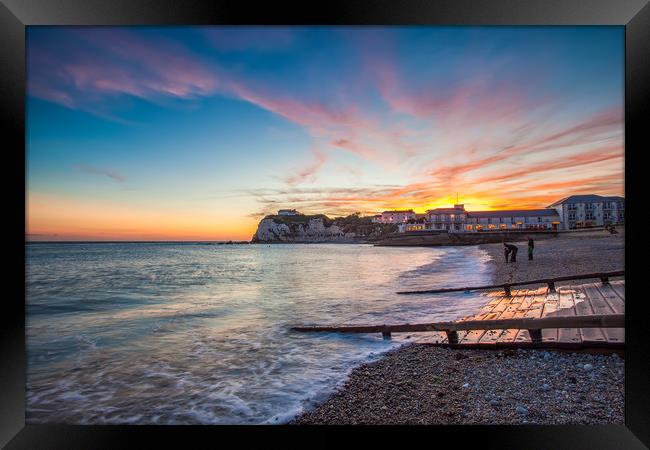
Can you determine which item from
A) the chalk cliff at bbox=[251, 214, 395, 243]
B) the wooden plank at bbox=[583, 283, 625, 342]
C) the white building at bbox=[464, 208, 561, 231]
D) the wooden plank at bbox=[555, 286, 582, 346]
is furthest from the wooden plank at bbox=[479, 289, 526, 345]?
the chalk cliff at bbox=[251, 214, 395, 243]

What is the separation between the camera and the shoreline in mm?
2148

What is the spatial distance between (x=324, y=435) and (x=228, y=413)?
0.98m

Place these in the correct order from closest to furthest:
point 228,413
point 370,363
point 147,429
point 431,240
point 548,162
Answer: point 147,429, point 228,413, point 370,363, point 548,162, point 431,240

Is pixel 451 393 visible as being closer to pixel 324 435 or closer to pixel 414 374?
pixel 414 374

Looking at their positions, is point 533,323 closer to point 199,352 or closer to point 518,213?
point 199,352

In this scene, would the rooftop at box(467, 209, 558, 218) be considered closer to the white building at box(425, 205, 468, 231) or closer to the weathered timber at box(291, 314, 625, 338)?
the white building at box(425, 205, 468, 231)

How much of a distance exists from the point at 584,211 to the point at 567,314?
4.87 m

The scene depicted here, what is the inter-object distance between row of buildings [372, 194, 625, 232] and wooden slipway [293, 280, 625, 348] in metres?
2.81

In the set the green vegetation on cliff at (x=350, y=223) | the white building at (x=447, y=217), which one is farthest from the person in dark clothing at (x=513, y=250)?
the green vegetation on cliff at (x=350, y=223)

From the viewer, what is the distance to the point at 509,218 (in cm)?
983

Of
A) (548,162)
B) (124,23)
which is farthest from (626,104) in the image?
(124,23)

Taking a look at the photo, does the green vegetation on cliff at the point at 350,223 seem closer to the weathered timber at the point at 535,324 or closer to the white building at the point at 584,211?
the white building at the point at 584,211

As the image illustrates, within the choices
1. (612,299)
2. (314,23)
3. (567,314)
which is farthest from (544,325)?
(314,23)

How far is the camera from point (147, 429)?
228cm
